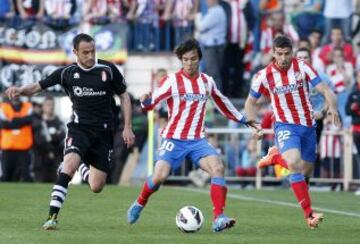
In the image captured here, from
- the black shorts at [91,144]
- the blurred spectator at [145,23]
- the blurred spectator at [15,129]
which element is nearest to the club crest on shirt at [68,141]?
the black shorts at [91,144]

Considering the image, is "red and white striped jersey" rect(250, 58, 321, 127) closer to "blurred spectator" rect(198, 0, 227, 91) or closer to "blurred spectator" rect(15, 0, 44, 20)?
"blurred spectator" rect(198, 0, 227, 91)

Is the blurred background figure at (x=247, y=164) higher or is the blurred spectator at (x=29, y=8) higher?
the blurred spectator at (x=29, y=8)

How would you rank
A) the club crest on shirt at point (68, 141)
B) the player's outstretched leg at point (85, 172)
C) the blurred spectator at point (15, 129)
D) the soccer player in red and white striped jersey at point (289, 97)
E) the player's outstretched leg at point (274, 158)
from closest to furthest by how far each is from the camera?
the club crest on shirt at point (68, 141)
the soccer player in red and white striped jersey at point (289, 97)
the player's outstretched leg at point (274, 158)
the player's outstretched leg at point (85, 172)
the blurred spectator at point (15, 129)

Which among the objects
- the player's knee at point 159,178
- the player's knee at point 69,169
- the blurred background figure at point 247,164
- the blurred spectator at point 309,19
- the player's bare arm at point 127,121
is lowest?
the blurred background figure at point 247,164

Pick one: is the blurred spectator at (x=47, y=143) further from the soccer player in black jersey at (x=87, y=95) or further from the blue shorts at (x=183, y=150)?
the blue shorts at (x=183, y=150)

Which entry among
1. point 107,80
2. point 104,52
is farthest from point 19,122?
point 107,80

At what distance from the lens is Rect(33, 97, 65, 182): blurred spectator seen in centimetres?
2519

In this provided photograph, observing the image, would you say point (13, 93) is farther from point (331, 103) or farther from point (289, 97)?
point (331, 103)

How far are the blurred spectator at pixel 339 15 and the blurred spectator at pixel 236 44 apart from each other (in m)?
1.59

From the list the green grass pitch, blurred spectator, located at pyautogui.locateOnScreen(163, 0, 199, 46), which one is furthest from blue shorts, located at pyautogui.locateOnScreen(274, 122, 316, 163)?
blurred spectator, located at pyautogui.locateOnScreen(163, 0, 199, 46)

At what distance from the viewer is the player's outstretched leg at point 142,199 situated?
14.0m

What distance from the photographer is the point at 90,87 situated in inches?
555

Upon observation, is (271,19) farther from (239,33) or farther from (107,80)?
(107,80)

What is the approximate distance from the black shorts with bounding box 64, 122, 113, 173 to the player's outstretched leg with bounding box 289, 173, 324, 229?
7.00ft
